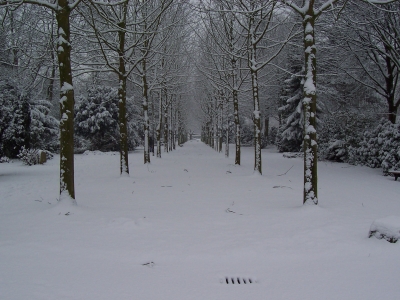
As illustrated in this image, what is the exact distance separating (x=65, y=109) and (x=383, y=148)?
1188cm

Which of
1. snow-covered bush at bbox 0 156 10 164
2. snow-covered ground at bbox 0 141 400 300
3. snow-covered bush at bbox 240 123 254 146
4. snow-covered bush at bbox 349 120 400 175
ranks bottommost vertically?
snow-covered ground at bbox 0 141 400 300

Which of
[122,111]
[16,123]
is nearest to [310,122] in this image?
[122,111]

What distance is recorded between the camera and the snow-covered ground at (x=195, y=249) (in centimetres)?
302

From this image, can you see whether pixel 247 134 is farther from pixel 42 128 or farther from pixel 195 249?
pixel 195 249

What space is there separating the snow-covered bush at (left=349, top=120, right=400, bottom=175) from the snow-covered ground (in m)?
5.37

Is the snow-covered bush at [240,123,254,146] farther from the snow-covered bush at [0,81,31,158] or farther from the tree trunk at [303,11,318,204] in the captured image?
the tree trunk at [303,11,318,204]

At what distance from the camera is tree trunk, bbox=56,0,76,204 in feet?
19.5

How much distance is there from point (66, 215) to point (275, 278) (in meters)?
4.02

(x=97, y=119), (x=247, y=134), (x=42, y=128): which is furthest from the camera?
(x=247, y=134)

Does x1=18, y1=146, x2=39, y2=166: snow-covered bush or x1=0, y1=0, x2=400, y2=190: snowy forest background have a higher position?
x1=0, y1=0, x2=400, y2=190: snowy forest background

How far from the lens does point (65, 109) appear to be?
595cm

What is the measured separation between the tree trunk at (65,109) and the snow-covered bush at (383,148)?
37.0 ft

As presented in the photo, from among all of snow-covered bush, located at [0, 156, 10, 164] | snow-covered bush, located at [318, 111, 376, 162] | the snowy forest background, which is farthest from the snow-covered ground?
snow-covered bush, located at [0, 156, 10, 164]

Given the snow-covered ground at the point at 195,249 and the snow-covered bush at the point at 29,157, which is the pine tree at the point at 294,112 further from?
the snow-covered bush at the point at 29,157
